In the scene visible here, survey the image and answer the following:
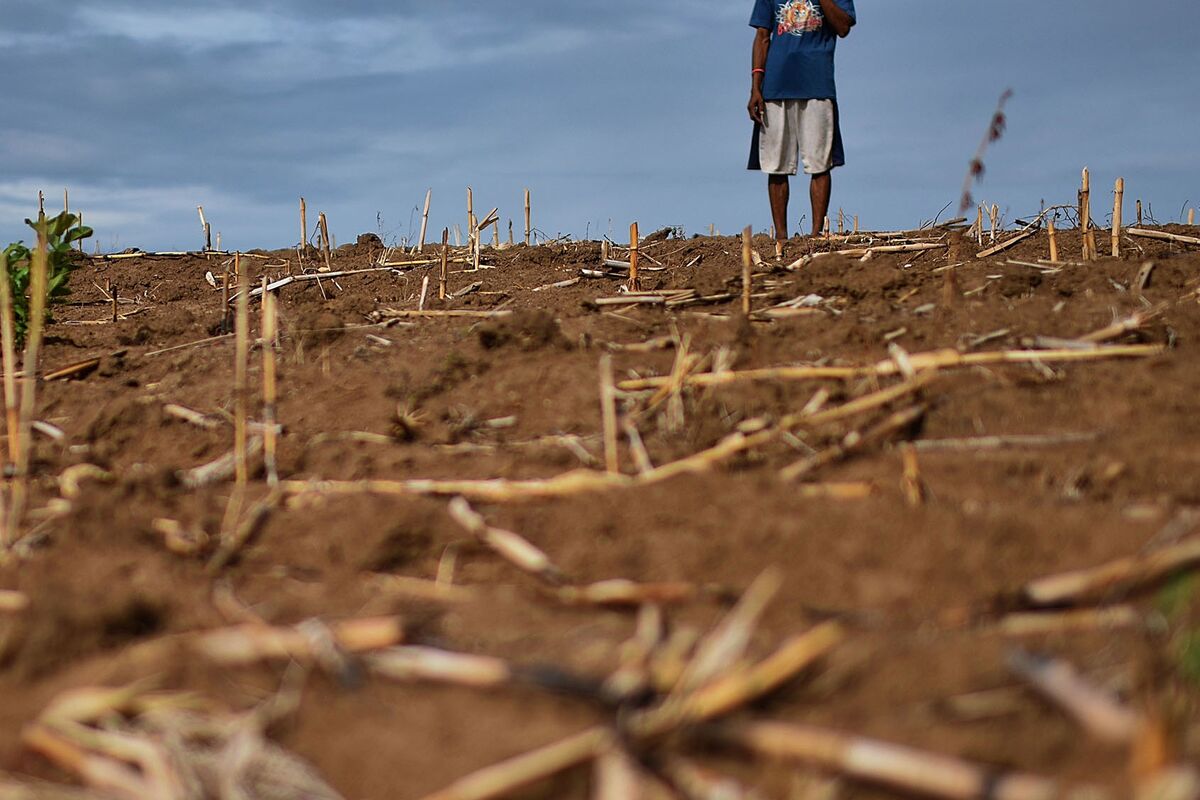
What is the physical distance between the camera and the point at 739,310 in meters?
5.03

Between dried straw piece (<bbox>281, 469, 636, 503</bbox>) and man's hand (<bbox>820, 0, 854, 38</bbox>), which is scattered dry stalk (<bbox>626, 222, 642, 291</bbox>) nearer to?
dried straw piece (<bbox>281, 469, 636, 503</bbox>)

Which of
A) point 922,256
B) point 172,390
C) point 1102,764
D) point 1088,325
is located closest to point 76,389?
point 172,390

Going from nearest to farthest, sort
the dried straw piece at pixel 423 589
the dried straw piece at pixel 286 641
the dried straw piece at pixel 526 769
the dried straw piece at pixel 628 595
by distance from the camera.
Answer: the dried straw piece at pixel 526 769, the dried straw piece at pixel 286 641, the dried straw piece at pixel 628 595, the dried straw piece at pixel 423 589

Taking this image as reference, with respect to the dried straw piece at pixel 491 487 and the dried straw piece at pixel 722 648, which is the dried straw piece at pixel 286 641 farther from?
the dried straw piece at pixel 491 487

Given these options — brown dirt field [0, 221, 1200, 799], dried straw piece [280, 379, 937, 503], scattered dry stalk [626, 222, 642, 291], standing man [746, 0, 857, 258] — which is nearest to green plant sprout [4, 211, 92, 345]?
brown dirt field [0, 221, 1200, 799]

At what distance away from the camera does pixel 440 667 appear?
5.56ft

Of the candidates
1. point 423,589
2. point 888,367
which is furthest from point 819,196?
point 423,589

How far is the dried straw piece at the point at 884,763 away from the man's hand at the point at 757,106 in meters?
7.49

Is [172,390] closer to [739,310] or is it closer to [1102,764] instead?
[739,310]

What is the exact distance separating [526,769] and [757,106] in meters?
7.62

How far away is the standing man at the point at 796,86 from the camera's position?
27.4 ft

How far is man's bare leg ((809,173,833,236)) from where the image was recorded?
28.2 feet

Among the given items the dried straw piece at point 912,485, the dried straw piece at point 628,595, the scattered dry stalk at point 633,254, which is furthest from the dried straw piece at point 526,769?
the scattered dry stalk at point 633,254

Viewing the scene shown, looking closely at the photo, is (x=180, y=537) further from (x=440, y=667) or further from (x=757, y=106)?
(x=757, y=106)
